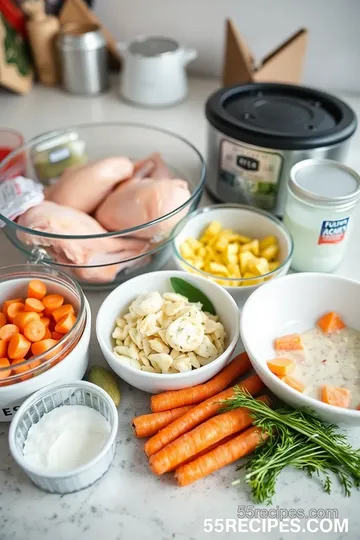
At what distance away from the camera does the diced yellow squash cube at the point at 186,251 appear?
96cm

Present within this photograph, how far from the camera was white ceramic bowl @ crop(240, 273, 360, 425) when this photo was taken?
83cm

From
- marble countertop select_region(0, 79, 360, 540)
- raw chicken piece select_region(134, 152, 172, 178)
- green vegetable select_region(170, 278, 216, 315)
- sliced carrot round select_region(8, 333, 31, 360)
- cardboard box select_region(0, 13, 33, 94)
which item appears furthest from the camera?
cardboard box select_region(0, 13, 33, 94)

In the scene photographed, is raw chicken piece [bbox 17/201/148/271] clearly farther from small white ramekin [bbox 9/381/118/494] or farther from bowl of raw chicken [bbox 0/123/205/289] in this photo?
small white ramekin [bbox 9/381/118/494]

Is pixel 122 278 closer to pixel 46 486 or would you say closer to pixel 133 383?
pixel 133 383

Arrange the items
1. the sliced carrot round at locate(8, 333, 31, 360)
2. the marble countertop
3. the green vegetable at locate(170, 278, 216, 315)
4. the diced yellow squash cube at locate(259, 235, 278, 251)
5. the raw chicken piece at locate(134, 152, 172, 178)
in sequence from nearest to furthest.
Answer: the marble countertop, the sliced carrot round at locate(8, 333, 31, 360), the green vegetable at locate(170, 278, 216, 315), the diced yellow squash cube at locate(259, 235, 278, 251), the raw chicken piece at locate(134, 152, 172, 178)

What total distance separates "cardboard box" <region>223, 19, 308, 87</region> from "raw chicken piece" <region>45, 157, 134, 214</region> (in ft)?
1.69

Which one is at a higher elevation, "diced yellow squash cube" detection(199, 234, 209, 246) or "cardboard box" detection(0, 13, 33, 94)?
"cardboard box" detection(0, 13, 33, 94)

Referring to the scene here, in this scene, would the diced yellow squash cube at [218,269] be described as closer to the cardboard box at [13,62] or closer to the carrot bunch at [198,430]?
the carrot bunch at [198,430]

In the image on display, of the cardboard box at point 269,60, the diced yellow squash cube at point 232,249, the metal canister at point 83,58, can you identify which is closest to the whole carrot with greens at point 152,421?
the diced yellow squash cube at point 232,249

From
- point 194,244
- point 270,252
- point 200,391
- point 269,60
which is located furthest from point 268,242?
point 269,60

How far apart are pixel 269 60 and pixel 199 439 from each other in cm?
102

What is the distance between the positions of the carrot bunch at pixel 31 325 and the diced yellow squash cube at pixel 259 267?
328mm

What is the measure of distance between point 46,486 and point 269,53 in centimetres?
130

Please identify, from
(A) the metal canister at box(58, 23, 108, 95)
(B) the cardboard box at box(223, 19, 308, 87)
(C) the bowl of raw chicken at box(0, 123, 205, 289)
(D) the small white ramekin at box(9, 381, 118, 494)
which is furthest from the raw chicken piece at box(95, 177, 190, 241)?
(A) the metal canister at box(58, 23, 108, 95)
